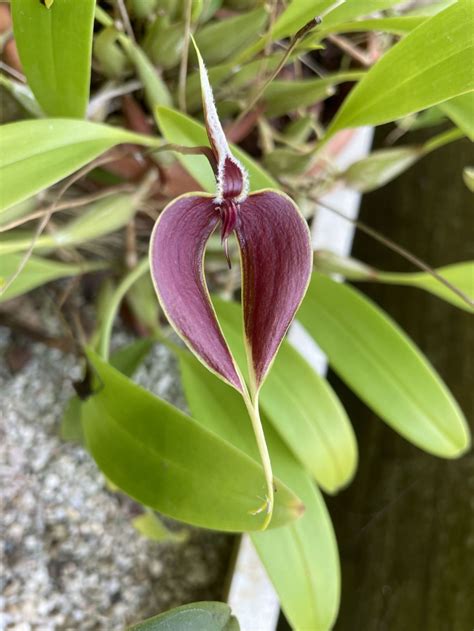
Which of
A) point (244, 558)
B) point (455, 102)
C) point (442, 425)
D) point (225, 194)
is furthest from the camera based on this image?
point (244, 558)

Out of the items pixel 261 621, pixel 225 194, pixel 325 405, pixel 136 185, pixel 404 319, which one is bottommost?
pixel 261 621

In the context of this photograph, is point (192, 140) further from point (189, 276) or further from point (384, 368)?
point (384, 368)

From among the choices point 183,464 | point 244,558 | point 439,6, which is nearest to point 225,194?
point 183,464

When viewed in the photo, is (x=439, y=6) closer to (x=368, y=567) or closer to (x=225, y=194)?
(x=225, y=194)

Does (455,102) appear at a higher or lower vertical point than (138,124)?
higher

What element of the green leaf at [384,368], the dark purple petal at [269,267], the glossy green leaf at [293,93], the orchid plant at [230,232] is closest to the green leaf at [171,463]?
the orchid plant at [230,232]

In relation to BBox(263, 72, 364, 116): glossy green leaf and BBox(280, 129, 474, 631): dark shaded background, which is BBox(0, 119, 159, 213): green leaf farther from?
BBox(280, 129, 474, 631): dark shaded background

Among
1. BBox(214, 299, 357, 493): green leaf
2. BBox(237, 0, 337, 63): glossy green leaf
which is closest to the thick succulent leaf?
BBox(214, 299, 357, 493): green leaf

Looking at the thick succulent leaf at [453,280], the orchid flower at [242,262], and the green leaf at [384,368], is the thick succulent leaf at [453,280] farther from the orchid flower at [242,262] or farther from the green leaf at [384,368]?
the orchid flower at [242,262]
